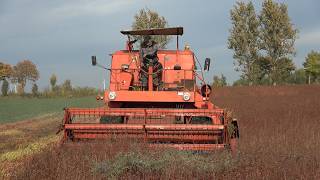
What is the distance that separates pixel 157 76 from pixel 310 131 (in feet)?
14.7

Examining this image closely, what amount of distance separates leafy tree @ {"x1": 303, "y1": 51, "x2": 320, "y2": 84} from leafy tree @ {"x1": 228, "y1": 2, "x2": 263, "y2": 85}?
1259 centimetres

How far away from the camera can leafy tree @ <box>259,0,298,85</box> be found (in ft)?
155

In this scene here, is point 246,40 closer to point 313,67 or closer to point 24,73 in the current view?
point 313,67

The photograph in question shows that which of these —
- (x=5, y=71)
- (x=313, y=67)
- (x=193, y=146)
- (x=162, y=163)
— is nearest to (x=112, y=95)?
(x=193, y=146)

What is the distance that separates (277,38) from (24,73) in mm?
47599

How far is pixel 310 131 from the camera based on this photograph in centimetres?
1310

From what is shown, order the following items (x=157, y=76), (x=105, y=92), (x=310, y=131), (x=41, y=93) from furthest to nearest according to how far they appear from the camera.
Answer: (x=41, y=93), (x=310, y=131), (x=157, y=76), (x=105, y=92)

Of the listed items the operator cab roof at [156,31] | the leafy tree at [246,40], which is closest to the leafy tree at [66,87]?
the leafy tree at [246,40]

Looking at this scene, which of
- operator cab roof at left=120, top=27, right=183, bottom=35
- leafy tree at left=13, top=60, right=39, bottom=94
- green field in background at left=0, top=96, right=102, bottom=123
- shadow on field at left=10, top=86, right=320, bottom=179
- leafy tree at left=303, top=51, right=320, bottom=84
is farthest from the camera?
leafy tree at left=13, top=60, right=39, bottom=94

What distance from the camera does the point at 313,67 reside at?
2339 inches

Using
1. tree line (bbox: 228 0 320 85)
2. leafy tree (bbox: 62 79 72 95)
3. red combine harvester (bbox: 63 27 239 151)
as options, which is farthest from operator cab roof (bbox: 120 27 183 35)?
leafy tree (bbox: 62 79 72 95)

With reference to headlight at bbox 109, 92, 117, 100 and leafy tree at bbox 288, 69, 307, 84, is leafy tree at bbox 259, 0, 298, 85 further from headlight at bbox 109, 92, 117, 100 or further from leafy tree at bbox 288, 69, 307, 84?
headlight at bbox 109, 92, 117, 100

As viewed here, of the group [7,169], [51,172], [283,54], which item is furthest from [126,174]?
[283,54]

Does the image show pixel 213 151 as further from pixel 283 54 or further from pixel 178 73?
pixel 283 54
